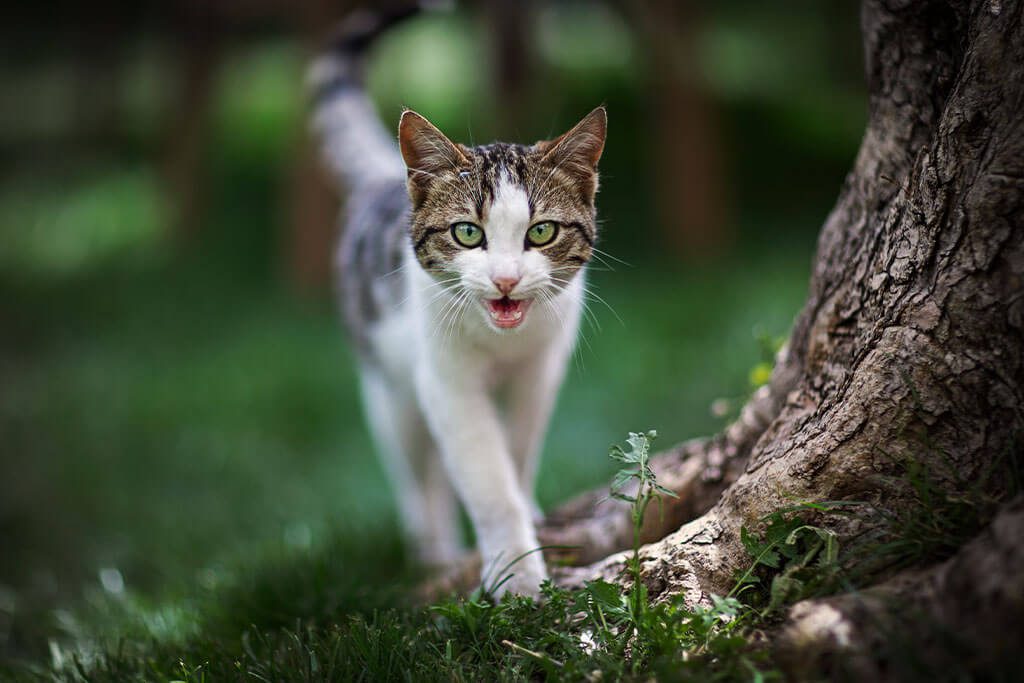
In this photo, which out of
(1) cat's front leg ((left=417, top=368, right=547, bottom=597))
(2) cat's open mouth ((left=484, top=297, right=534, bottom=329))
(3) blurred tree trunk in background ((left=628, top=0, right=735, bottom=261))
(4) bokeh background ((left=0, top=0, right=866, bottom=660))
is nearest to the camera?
(2) cat's open mouth ((left=484, top=297, right=534, bottom=329))

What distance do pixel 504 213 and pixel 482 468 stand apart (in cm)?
78

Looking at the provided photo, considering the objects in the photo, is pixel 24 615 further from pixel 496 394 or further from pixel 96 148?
pixel 96 148

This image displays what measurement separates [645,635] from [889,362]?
82cm

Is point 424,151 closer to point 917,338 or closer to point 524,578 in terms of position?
point 524,578

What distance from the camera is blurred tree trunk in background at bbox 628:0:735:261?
7137mm

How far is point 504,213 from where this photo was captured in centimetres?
244

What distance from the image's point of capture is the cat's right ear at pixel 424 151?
2.54m

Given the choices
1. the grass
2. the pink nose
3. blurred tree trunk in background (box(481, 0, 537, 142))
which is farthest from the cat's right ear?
blurred tree trunk in background (box(481, 0, 537, 142))

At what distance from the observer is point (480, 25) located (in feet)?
35.9

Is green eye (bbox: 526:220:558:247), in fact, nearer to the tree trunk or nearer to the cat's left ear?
the cat's left ear

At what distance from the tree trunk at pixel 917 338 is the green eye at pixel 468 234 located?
0.93 meters

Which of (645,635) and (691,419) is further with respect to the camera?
(691,419)

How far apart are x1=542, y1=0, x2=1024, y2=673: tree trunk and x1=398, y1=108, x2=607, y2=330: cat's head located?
2.38 ft

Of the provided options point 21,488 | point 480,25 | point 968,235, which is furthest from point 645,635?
point 480,25
